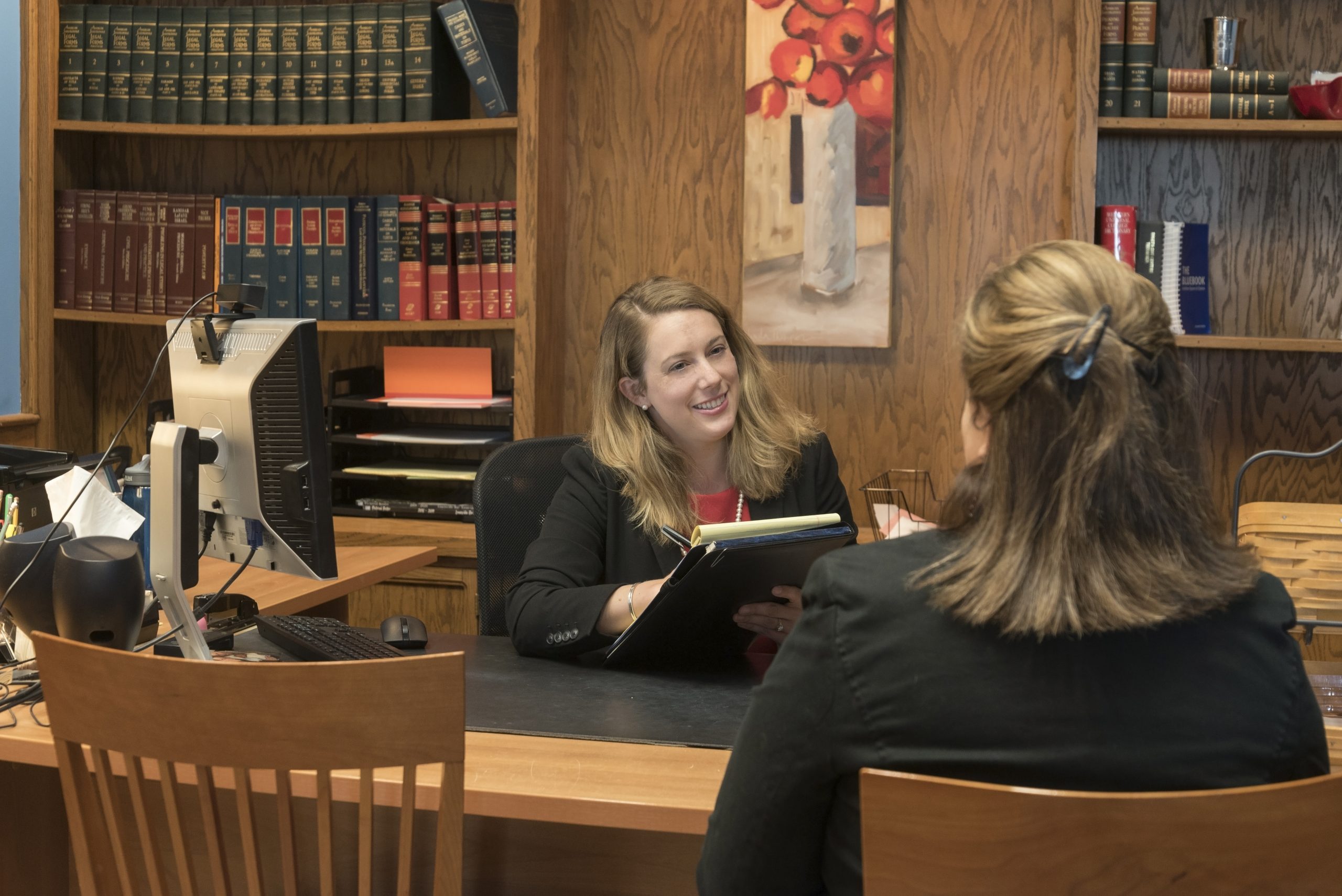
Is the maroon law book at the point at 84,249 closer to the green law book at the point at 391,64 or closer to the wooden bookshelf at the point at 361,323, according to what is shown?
the wooden bookshelf at the point at 361,323

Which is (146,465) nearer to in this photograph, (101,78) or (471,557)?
(471,557)

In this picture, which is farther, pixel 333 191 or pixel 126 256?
pixel 333 191

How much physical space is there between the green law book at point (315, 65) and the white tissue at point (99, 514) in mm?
1567

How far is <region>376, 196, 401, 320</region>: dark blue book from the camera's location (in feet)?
9.96

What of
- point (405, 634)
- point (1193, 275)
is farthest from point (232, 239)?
point (1193, 275)

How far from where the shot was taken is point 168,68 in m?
3.10

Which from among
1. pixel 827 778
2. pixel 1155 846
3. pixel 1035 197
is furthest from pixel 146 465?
pixel 1035 197

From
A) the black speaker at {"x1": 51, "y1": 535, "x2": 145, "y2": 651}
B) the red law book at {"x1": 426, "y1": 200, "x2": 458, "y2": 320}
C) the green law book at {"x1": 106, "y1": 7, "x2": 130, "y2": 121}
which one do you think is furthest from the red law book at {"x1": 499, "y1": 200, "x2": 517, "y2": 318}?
the black speaker at {"x1": 51, "y1": 535, "x2": 145, "y2": 651}

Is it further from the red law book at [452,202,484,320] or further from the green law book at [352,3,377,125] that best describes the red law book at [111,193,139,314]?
the red law book at [452,202,484,320]

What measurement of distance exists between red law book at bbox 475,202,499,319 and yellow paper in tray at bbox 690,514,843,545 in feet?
5.57

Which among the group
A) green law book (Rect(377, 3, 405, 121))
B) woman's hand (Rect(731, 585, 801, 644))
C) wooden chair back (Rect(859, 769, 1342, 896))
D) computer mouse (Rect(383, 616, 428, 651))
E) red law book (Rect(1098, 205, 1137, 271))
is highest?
green law book (Rect(377, 3, 405, 121))

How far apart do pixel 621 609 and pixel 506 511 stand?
18.9 inches

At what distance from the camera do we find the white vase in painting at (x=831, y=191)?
2936 millimetres

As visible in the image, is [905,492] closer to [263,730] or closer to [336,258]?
[336,258]
